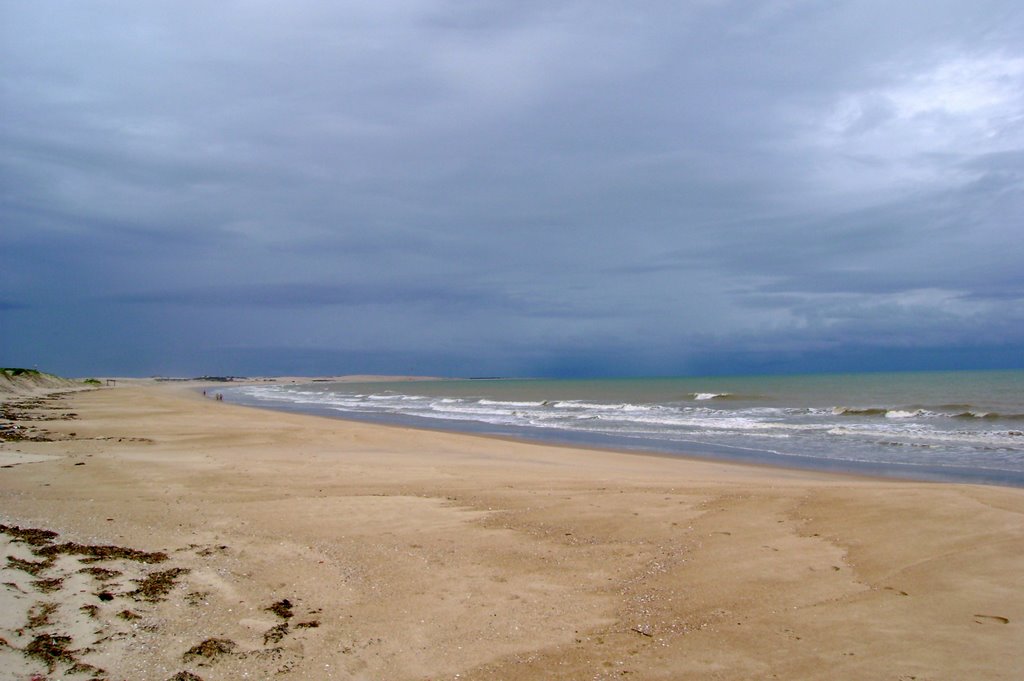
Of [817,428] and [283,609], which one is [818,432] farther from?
[283,609]

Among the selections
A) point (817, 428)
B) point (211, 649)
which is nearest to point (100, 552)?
point (211, 649)

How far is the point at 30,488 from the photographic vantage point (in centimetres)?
1001

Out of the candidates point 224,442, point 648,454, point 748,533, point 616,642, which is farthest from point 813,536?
point 224,442

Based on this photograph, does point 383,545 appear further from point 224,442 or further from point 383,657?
point 224,442

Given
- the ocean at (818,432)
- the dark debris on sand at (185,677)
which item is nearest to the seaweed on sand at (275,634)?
the dark debris on sand at (185,677)

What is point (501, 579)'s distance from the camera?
6.31m

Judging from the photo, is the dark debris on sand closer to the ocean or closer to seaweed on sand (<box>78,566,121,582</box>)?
seaweed on sand (<box>78,566,121,582</box>)

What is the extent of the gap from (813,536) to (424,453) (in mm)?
11704

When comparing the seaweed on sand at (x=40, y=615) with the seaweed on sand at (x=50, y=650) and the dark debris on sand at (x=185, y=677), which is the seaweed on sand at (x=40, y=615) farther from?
the dark debris on sand at (x=185, y=677)

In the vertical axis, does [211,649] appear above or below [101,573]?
below

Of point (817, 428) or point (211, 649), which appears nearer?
point (211, 649)

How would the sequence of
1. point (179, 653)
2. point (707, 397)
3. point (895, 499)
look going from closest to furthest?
point (179, 653) → point (895, 499) → point (707, 397)

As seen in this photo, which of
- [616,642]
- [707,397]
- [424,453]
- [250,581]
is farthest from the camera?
[707,397]

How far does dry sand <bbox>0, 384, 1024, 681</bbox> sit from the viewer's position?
4.54 m
